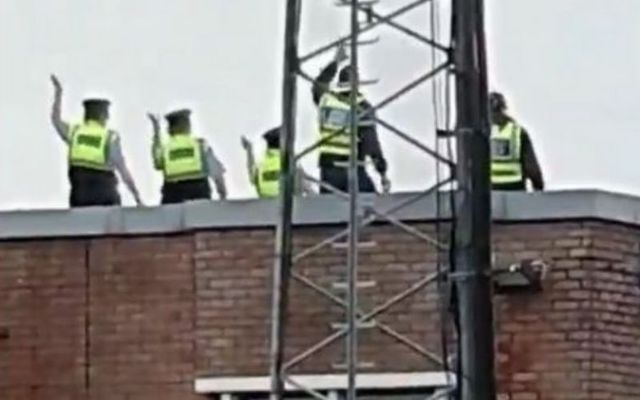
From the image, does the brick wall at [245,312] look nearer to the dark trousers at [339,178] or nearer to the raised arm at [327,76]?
the dark trousers at [339,178]

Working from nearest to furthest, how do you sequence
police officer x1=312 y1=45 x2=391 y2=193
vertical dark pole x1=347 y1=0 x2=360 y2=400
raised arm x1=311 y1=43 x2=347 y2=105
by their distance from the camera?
vertical dark pole x1=347 y1=0 x2=360 y2=400 < raised arm x1=311 y1=43 x2=347 y2=105 < police officer x1=312 y1=45 x2=391 y2=193

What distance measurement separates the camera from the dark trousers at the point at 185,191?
21.2 metres

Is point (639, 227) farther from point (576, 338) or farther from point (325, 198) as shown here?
point (325, 198)

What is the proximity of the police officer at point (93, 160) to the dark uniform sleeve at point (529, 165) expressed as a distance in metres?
3.15

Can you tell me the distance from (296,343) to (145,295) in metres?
1.36

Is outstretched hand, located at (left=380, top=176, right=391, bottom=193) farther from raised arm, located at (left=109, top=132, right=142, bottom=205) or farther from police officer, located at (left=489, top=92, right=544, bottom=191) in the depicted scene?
raised arm, located at (left=109, top=132, right=142, bottom=205)

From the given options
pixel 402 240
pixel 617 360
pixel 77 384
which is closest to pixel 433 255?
pixel 402 240

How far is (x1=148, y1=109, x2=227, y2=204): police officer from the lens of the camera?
21.3 m

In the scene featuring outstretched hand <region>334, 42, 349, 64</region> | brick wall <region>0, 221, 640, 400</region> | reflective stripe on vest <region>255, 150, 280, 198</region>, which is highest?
outstretched hand <region>334, 42, 349, 64</region>

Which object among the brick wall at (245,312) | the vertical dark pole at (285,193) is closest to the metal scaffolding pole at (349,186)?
the vertical dark pole at (285,193)

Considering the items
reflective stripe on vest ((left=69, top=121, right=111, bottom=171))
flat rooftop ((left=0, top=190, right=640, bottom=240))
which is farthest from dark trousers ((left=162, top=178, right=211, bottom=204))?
flat rooftop ((left=0, top=190, right=640, bottom=240))

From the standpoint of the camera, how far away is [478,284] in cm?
1636

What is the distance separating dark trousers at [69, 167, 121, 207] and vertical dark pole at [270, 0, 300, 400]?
3635 millimetres

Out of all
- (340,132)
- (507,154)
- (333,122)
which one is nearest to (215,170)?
(507,154)
